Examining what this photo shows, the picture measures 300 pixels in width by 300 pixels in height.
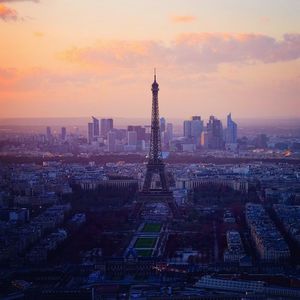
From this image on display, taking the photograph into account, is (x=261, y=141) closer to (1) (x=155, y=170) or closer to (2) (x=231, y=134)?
(2) (x=231, y=134)

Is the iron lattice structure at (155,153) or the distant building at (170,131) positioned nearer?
the iron lattice structure at (155,153)

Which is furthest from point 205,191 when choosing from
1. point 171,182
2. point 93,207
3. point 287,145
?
point 287,145

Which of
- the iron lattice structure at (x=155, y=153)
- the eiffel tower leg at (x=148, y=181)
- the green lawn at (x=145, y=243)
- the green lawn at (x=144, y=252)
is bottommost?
the green lawn at (x=144, y=252)

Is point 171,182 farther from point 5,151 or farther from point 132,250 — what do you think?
point 132,250

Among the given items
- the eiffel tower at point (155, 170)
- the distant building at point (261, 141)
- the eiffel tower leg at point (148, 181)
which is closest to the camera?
the eiffel tower at point (155, 170)

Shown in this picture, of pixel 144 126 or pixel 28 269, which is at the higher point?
Result: pixel 144 126

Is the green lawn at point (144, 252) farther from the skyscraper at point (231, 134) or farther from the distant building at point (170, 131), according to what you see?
the skyscraper at point (231, 134)

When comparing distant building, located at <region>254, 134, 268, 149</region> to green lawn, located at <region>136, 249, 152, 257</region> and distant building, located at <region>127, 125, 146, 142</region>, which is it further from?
green lawn, located at <region>136, 249, 152, 257</region>

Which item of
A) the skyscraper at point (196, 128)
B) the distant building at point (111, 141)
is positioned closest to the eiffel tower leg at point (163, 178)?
the distant building at point (111, 141)
